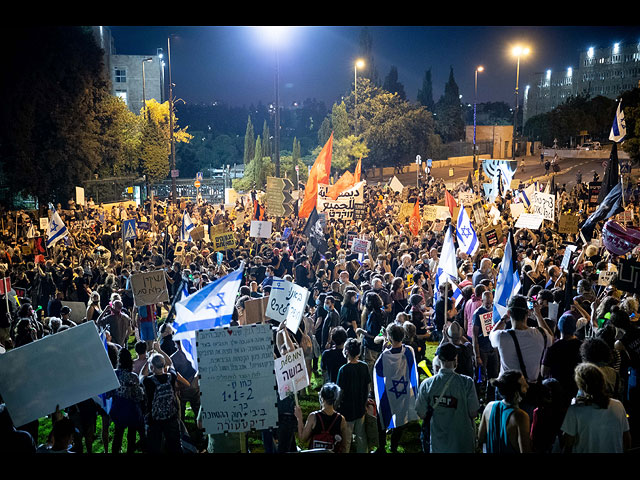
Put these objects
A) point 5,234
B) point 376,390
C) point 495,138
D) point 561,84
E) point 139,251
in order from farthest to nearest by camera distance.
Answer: point 561,84
point 495,138
point 5,234
point 139,251
point 376,390

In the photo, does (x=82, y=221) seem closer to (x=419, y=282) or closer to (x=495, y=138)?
(x=419, y=282)

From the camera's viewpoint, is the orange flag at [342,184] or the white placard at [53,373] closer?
the white placard at [53,373]

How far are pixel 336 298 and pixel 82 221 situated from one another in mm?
16872

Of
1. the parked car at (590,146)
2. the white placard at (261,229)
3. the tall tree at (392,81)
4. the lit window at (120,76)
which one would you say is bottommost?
the white placard at (261,229)

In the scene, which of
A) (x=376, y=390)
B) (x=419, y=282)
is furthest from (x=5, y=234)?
(x=376, y=390)

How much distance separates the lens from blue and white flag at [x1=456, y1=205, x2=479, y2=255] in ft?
39.7

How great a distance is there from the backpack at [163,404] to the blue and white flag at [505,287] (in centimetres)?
411

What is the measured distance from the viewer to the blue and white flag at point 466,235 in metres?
12.1

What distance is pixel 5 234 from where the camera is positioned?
22953 millimetres

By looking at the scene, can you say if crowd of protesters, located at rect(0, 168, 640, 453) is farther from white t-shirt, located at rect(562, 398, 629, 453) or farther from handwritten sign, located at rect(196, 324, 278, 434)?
handwritten sign, located at rect(196, 324, 278, 434)

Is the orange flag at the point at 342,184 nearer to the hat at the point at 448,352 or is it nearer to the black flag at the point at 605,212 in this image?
the black flag at the point at 605,212

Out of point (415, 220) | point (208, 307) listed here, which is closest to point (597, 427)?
point (208, 307)

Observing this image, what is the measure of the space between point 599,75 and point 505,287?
9047cm

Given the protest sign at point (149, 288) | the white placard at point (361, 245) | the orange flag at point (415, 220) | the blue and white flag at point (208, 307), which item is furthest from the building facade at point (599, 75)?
the blue and white flag at point (208, 307)
